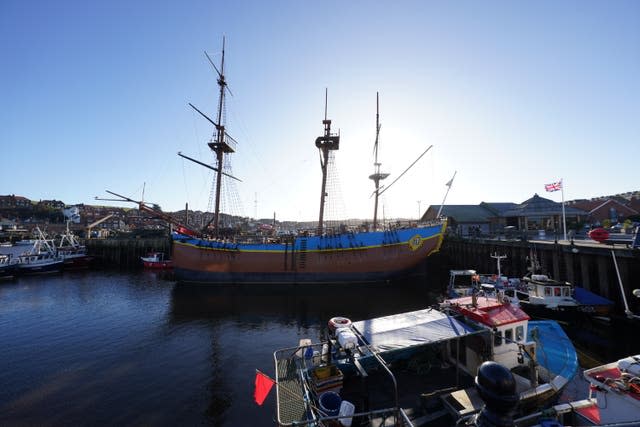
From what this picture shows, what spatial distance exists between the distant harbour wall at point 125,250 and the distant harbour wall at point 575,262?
5001 cm

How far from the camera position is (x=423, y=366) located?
25.3ft

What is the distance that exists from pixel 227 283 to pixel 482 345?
2522 centimetres

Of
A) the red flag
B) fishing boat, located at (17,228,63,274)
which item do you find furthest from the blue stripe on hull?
fishing boat, located at (17,228,63,274)

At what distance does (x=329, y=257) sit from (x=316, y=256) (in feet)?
4.12

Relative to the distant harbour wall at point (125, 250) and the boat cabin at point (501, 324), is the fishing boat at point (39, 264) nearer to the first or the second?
the distant harbour wall at point (125, 250)

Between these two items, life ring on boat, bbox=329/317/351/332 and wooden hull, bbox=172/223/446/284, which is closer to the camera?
life ring on boat, bbox=329/317/351/332

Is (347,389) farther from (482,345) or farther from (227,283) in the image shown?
(227,283)

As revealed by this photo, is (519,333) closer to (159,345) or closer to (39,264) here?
(159,345)

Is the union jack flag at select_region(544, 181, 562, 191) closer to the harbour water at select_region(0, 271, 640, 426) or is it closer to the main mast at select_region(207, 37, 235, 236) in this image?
the harbour water at select_region(0, 271, 640, 426)

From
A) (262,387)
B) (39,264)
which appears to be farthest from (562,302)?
(39,264)

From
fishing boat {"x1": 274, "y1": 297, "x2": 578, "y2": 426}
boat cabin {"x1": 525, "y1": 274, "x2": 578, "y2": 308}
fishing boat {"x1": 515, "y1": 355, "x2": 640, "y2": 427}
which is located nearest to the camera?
fishing boat {"x1": 515, "y1": 355, "x2": 640, "y2": 427}

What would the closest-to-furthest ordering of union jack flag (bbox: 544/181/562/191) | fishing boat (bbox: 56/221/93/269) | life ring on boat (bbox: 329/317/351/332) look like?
life ring on boat (bbox: 329/317/351/332) → union jack flag (bbox: 544/181/562/191) → fishing boat (bbox: 56/221/93/269)

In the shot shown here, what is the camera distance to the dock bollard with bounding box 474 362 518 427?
7.66 feet

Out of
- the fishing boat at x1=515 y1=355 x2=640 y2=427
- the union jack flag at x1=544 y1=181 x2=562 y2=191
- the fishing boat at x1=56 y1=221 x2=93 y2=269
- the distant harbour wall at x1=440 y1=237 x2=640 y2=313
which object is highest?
the union jack flag at x1=544 y1=181 x2=562 y2=191
